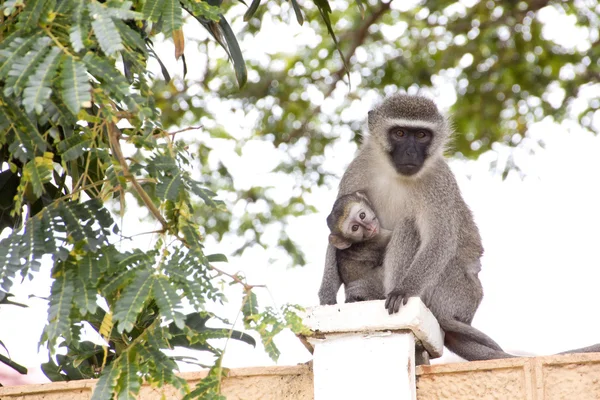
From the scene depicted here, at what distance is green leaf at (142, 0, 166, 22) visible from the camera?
2.65m

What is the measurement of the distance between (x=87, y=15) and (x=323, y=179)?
702 centimetres

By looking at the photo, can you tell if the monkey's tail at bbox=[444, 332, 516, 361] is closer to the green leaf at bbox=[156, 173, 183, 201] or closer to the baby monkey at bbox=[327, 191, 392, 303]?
the baby monkey at bbox=[327, 191, 392, 303]

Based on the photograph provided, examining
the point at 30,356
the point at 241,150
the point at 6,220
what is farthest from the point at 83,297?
the point at 30,356

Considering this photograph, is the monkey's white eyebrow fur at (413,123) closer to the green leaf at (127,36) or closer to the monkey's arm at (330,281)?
the monkey's arm at (330,281)

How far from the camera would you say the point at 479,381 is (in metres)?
3.26

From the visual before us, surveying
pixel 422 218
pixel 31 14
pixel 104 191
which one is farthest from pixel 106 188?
pixel 422 218

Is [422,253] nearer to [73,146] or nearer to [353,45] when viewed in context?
[73,146]

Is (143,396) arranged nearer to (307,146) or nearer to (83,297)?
(83,297)

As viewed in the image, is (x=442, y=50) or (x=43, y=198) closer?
(x=43, y=198)

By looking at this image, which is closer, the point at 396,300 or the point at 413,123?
the point at 396,300

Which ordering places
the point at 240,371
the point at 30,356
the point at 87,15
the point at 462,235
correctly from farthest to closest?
the point at 30,356 < the point at 462,235 < the point at 240,371 < the point at 87,15

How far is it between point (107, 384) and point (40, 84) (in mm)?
936

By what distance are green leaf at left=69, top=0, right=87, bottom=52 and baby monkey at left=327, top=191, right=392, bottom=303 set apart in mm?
2477

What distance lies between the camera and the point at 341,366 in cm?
329
